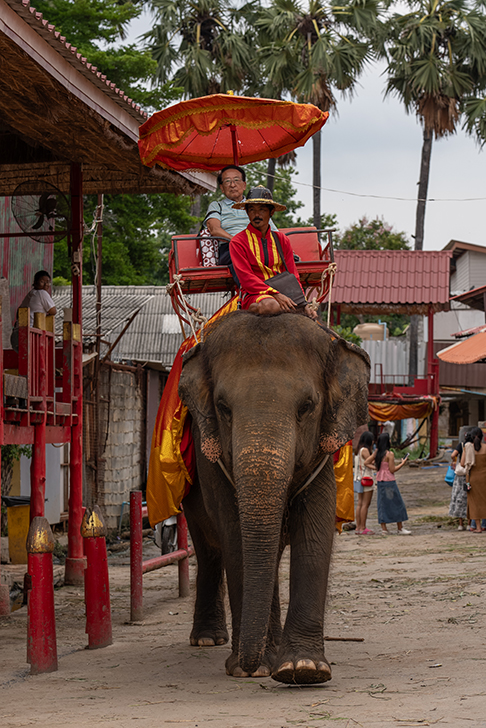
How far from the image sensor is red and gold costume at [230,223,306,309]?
535cm

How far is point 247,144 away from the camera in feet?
23.6

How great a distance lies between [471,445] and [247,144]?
7803 millimetres

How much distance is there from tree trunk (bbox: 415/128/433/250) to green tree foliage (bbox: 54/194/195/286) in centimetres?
1094

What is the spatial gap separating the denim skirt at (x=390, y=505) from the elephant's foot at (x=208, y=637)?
782 centimetres

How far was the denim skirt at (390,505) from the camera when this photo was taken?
1407 cm

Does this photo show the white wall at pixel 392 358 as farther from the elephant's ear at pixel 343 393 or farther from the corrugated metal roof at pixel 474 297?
the elephant's ear at pixel 343 393

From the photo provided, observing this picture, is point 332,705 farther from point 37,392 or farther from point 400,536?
point 400,536

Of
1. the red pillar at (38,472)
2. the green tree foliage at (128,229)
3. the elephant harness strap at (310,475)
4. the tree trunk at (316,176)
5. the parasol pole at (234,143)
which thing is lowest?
the red pillar at (38,472)

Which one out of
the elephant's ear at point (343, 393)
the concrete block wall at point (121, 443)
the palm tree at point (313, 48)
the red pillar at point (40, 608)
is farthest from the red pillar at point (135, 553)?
the palm tree at point (313, 48)

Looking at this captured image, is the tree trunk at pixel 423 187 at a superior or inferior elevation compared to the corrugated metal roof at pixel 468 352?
superior

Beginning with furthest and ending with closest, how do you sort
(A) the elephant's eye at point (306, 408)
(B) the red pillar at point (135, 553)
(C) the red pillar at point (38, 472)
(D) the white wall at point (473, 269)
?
1. (D) the white wall at point (473, 269)
2. (C) the red pillar at point (38, 472)
3. (B) the red pillar at point (135, 553)
4. (A) the elephant's eye at point (306, 408)

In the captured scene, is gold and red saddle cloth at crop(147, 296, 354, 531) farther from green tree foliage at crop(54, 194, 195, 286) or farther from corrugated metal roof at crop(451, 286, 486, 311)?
corrugated metal roof at crop(451, 286, 486, 311)

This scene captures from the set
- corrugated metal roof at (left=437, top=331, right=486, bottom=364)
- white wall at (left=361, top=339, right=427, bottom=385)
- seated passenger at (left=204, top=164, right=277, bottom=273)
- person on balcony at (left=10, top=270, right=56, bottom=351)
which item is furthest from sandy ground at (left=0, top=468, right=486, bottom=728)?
white wall at (left=361, top=339, right=427, bottom=385)

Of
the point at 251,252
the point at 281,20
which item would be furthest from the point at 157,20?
the point at 251,252
